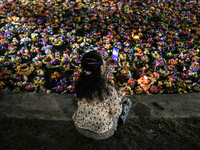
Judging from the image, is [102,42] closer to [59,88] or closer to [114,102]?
[59,88]

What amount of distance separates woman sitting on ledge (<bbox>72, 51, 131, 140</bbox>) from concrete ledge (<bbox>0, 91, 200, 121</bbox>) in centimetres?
57

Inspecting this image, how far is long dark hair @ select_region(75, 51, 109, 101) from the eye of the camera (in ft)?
4.50

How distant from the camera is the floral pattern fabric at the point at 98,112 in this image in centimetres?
152

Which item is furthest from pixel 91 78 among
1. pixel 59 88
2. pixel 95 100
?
pixel 59 88

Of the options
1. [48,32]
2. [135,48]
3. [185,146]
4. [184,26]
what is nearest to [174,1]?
[184,26]

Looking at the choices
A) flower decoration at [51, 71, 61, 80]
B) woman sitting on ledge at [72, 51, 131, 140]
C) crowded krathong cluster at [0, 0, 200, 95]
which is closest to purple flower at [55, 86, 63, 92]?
crowded krathong cluster at [0, 0, 200, 95]

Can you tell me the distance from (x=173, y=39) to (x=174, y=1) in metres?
2.14

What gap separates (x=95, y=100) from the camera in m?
1.50

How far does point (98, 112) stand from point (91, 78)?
377 mm

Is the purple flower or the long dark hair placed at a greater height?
the long dark hair

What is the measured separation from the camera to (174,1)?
5.04 meters

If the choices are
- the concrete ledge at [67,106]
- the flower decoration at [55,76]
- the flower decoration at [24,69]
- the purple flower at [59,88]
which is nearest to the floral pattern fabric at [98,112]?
the concrete ledge at [67,106]

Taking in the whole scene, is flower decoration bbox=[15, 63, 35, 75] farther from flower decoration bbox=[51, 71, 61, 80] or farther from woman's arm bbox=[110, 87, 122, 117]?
woman's arm bbox=[110, 87, 122, 117]

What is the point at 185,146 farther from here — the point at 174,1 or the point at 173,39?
the point at 174,1
